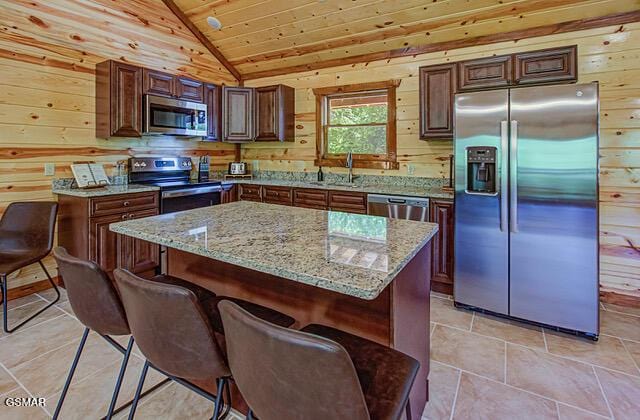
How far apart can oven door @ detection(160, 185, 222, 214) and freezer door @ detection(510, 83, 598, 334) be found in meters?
3.25

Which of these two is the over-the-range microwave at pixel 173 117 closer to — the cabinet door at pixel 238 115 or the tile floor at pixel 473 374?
the cabinet door at pixel 238 115

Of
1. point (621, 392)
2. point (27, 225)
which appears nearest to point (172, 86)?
point (27, 225)

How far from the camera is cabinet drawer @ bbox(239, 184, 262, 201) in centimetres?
461

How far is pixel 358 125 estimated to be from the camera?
463cm

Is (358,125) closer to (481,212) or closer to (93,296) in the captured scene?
(481,212)

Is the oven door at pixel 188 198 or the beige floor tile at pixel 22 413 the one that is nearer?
the beige floor tile at pixel 22 413

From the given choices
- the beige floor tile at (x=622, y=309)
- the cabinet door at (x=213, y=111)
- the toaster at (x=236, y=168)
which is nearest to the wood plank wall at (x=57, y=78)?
the cabinet door at (x=213, y=111)

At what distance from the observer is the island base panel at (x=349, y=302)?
141 centimetres

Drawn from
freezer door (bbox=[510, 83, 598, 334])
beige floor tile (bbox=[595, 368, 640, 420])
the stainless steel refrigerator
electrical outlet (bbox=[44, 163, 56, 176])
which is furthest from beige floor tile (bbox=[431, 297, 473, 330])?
electrical outlet (bbox=[44, 163, 56, 176])

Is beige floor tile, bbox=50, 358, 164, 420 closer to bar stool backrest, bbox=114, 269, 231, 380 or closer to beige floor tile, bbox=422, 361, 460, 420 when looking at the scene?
bar stool backrest, bbox=114, 269, 231, 380

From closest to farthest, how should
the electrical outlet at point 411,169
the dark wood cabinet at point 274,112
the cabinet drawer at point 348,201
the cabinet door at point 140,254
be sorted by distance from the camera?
the cabinet door at point 140,254 < the cabinet drawer at point 348,201 < the electrical outlet at point 411,169 < the dark wood cabinet at point 274,112

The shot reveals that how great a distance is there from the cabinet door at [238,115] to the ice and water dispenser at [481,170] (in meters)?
3.00

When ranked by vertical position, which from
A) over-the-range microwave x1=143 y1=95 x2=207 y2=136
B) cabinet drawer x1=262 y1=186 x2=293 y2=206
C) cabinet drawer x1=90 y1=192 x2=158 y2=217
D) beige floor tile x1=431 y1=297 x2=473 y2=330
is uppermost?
over-the-range microwave x1=143 y1=95 x2=207 y2=136

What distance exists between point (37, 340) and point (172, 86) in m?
2.86
